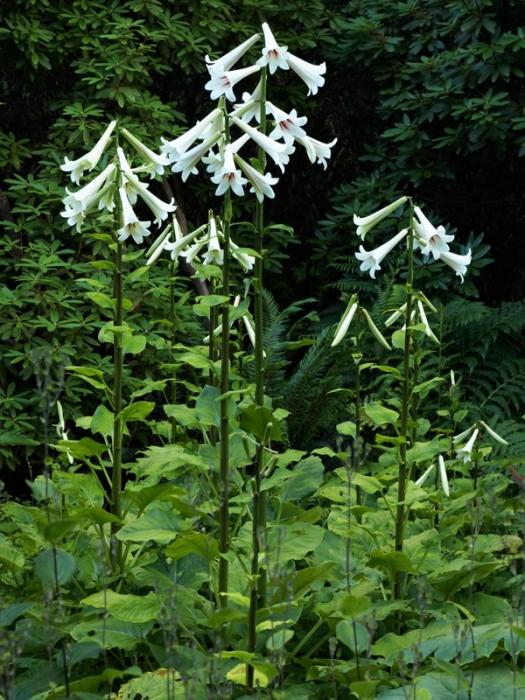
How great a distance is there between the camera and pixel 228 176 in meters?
2.70

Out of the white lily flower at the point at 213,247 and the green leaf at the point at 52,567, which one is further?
the white lily flower at the point at 213,247

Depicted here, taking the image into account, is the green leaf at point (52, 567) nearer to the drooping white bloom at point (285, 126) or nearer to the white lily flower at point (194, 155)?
the white lily flower at point (194, 155)

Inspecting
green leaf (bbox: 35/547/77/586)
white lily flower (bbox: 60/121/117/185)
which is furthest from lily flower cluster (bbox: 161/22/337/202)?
green leaf (bbox: 35/547/77/586)

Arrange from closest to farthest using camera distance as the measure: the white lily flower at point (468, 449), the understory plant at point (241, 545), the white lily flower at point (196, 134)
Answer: the understory plant at point (241, 545) → the white lily flower at point (196, 134) → the white lily flower at point (468, 449)

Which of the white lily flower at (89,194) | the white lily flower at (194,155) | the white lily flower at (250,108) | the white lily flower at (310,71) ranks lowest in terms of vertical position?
the white lily flower at (89,194)

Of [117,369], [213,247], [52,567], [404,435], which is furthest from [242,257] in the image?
[52,567]

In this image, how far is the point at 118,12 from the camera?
6.12 m

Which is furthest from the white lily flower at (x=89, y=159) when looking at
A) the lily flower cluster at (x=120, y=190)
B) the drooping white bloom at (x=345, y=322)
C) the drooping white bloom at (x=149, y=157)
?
the drooping white bloom at (x=345, y=322)

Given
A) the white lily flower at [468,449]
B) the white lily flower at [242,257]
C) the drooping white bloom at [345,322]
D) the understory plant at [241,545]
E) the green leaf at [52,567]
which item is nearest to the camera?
the green leaf at [52,567]

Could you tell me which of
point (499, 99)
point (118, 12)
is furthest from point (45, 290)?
point (499, 99)

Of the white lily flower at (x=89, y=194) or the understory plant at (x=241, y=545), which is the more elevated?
the white lily flower at (x=89, y=194)

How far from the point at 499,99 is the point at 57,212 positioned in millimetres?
2730

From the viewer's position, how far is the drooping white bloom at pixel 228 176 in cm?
267

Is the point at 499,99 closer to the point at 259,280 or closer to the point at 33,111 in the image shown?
the point at 33,111
